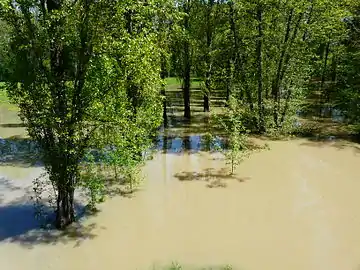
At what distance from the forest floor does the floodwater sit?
2 cm

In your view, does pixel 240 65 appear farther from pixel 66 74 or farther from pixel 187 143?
pixel 66 74

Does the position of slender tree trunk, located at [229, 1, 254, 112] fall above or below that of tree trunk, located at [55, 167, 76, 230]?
above

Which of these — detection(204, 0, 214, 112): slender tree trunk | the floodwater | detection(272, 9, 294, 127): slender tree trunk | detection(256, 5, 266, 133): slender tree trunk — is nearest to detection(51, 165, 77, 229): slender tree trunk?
the floodwater

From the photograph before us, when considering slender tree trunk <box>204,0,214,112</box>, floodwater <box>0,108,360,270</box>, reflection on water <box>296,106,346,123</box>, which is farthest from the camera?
reflection on water <box>296,106,346,123</box>

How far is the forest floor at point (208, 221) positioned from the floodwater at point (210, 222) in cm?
2

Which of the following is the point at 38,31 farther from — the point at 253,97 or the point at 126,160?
the point at 253,97

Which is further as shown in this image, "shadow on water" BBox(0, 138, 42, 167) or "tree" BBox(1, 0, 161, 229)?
"shadow on water" BBox(0, 138, 42, 167)

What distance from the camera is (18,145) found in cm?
1463

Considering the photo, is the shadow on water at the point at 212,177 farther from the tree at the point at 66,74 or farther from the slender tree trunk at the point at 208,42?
the slender tree trunk at the point at 208,42

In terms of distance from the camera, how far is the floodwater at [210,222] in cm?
683

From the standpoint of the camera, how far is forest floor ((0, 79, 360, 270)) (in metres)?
6.84

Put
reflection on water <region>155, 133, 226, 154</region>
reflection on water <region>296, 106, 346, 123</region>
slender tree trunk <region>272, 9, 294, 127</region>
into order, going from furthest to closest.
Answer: reflection on water <region>296, 106, 346, 123</region>
slender tree trunk <region>272, 9, 294, 127</region>
reflection on water <region>155, 133, 226, 154</region>

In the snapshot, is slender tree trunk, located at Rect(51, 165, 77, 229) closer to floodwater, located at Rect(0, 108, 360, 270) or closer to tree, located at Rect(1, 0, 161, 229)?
tree, located at Rect(1, 0, 161, 229)

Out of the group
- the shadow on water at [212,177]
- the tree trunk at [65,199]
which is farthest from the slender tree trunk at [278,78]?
the tree trunk at [65,199]
